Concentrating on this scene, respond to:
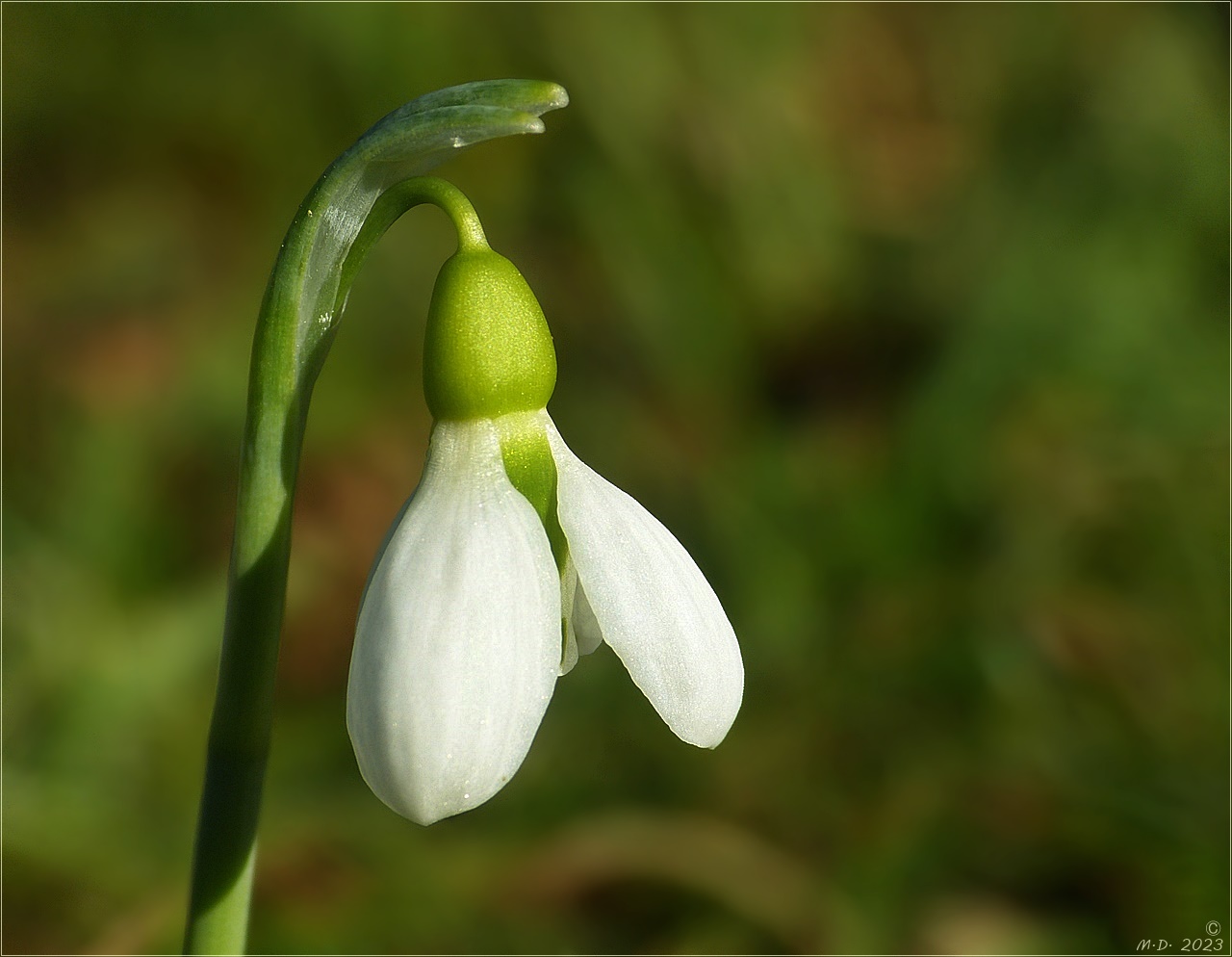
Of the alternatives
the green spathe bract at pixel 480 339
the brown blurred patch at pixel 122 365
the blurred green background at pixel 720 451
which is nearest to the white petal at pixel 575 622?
the green spathe bract at pixel 480 339

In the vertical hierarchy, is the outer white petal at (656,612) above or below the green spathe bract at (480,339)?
below

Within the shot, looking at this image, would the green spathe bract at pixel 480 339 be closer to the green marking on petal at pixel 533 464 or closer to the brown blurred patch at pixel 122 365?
the green marking on petal at pixel 533 464

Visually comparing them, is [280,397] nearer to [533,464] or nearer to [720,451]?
[533,464]

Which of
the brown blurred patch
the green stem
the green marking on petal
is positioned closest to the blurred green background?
the brown blurred patch

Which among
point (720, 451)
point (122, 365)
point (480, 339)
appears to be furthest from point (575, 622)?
point (122, 365)

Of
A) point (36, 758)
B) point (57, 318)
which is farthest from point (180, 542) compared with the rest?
point (57, 318)

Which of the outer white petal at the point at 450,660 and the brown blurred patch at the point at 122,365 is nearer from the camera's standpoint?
the outer white petal at the point at 450,660

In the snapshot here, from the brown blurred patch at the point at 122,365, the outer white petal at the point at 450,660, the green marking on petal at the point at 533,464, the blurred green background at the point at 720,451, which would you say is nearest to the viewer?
the outer white petal at the point at 450,660

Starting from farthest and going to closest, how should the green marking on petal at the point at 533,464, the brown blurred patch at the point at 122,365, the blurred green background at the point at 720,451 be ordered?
the brown blurred patch at the point at 122,365 < the blurred green background at the point at 720,451 < the green marking on petal at the point at 533,464

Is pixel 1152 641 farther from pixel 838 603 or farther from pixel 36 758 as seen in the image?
pixel 36 758
